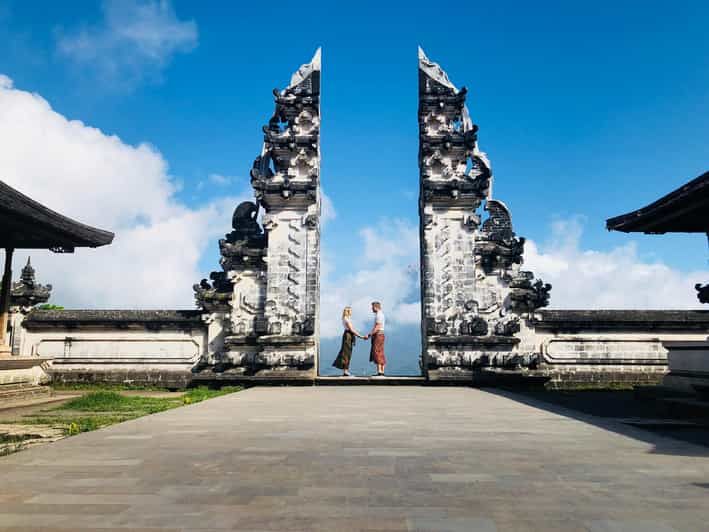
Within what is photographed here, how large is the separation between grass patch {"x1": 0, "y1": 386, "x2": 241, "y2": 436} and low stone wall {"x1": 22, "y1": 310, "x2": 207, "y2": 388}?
179 inches

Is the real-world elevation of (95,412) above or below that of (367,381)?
above

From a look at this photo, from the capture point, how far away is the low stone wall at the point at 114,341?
14.5 m

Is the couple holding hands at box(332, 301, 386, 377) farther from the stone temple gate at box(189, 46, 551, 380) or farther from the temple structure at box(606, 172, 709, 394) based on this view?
the temple structure at box(606, 172, 709, 394)

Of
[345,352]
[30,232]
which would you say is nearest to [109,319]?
[30,232]

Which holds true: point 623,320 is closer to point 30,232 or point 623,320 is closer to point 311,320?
point 311,320

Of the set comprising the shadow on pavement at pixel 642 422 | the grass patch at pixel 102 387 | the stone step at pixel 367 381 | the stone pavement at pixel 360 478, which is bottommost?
the grass patch at pixel 102 387

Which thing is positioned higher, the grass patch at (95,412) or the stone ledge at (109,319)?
the stone ledge at (109,319)

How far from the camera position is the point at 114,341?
47.9 ft

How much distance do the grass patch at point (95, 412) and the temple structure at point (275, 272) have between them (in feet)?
12.5

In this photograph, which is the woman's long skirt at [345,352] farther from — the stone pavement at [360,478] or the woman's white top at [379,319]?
the stone pavement at [360,478]

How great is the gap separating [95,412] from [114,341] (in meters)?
7.33

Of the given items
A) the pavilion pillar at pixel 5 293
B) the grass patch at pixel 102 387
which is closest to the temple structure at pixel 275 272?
the grass patch at pixel 102 387

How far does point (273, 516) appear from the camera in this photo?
287 cm

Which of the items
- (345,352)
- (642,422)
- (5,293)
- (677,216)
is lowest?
(642,422)
